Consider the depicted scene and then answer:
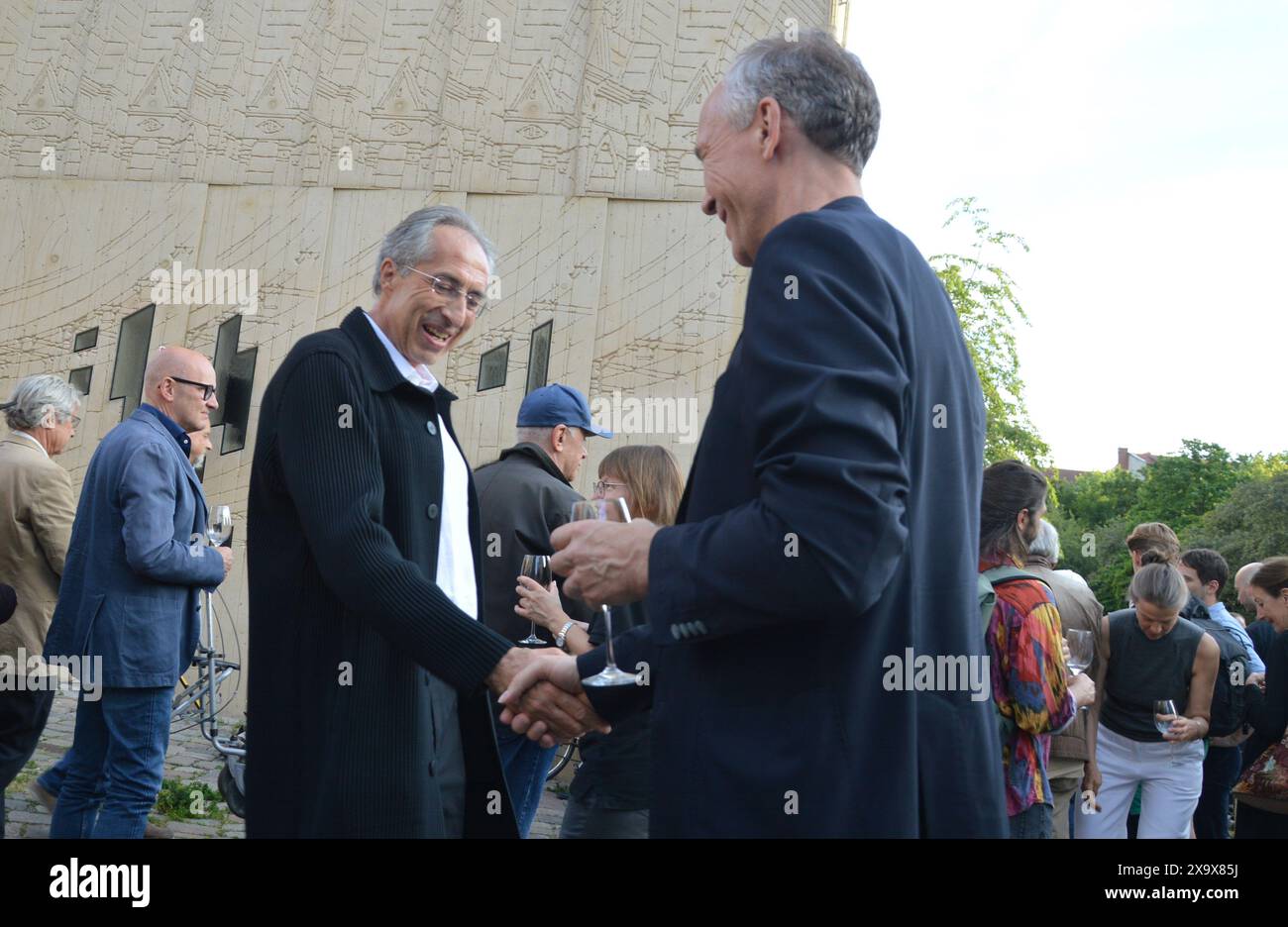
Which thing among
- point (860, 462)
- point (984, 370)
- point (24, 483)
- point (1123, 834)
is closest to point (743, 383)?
point (860, 462)

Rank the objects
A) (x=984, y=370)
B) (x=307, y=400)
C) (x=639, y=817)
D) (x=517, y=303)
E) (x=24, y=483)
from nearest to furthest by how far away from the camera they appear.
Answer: (x=307, y=400), (x=639, y=817), (x=24, y=483), (x=517, y=303), (x=984, y=370)

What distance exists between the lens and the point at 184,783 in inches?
303

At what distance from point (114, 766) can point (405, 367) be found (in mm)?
3015

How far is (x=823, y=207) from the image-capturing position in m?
2.17

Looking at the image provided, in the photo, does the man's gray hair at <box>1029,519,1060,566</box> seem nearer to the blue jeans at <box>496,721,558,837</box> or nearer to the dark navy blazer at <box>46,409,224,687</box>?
the blue jeans at <box>496,721,558,837</box>

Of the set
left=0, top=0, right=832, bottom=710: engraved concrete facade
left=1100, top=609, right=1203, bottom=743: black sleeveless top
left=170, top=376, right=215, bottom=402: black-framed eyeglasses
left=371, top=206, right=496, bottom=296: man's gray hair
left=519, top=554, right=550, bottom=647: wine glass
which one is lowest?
left=1100, top=609, right=1203, bottom=743: black sleeveless top

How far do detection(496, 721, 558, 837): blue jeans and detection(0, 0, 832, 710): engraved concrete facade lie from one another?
6033 millimetres

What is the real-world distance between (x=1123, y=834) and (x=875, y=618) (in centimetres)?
510

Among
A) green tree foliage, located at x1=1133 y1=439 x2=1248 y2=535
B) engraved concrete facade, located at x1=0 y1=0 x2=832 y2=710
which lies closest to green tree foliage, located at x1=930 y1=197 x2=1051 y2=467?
engraved concrete facade, located at x1=0 y1=0 x2=832 y2=710

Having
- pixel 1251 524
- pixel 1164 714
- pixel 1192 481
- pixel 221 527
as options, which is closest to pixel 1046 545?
pixel 1164 714

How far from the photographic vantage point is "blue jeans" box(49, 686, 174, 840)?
5.13 m

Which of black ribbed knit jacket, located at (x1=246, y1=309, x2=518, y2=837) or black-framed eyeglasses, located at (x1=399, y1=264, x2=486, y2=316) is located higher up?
black-framed eyeglasses, located at (x1=399, y1=264, x2=486, y2=316)

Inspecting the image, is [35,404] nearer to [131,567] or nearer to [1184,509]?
[131,567]

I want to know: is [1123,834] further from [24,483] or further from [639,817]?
[24,483]
